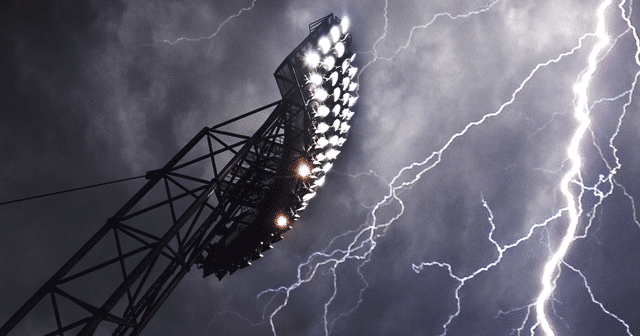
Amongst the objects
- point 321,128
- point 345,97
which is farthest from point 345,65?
point 321,128

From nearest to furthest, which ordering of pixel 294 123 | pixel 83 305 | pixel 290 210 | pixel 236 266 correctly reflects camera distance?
pixel 83 305 < pixel 294 123 < pixel 290 210 < pixel 236 266

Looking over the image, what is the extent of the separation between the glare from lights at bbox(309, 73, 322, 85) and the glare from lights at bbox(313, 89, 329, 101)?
22 centimetres

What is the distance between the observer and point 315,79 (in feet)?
27.4

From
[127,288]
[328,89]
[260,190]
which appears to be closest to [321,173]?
[260,190]

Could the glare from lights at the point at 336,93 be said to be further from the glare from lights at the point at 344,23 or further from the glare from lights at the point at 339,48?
the glare from lights at the point at 344,23

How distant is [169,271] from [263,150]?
11.3 feet


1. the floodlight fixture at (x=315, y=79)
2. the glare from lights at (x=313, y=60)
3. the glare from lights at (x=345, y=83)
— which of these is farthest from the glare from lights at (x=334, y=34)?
the glare from lights at (x=345, y=83)

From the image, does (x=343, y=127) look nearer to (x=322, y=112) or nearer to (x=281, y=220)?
(x=322, y=112)

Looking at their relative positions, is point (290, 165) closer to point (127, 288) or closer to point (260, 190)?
point (260, 190)

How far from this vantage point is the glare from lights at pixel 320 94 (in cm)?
852

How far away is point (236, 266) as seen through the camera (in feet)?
36.1

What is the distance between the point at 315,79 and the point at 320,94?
380 mm

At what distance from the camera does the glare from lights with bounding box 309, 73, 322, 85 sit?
8.34 metres

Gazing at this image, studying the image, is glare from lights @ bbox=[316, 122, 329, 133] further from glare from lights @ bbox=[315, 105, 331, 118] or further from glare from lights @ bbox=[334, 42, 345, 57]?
glare from lights @ bbox=[334, 42, 345, 57]
